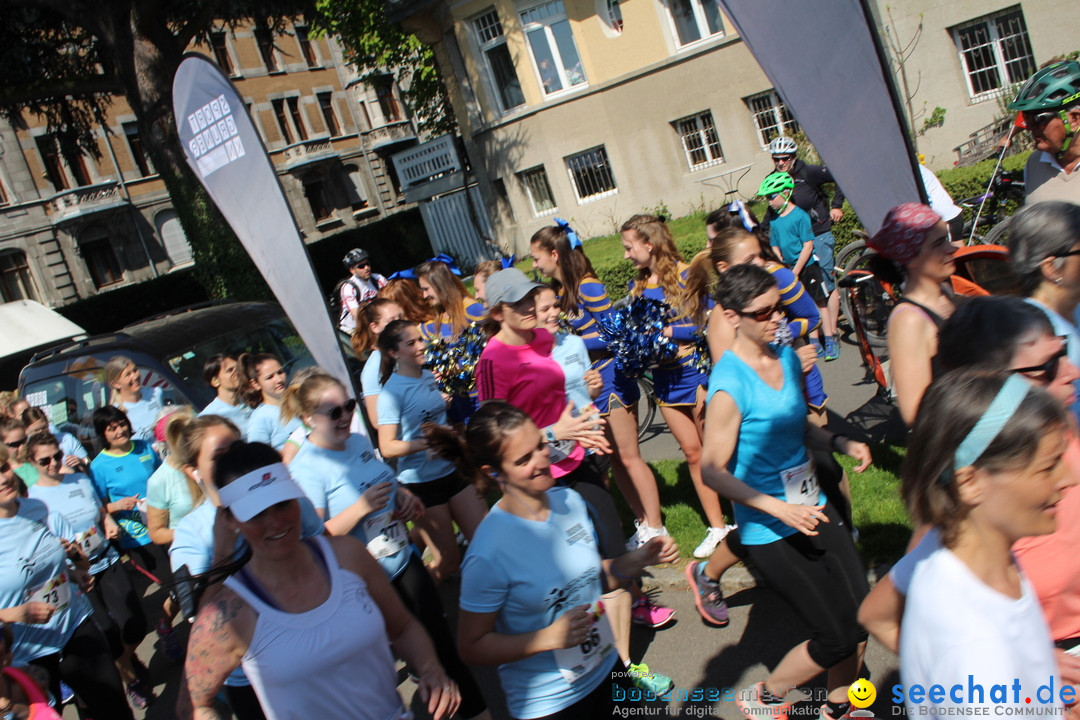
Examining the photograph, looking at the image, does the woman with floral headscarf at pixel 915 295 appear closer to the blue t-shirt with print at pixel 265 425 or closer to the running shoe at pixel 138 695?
the blue t-shirt with print at pixel 265 425

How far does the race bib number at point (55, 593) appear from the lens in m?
4.32

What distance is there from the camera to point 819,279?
8.70 metres

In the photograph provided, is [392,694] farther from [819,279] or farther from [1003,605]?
[819,279]

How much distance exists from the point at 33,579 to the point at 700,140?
63.4 feet

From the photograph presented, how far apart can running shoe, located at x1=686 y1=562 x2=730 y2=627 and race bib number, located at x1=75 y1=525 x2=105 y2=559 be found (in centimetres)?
387

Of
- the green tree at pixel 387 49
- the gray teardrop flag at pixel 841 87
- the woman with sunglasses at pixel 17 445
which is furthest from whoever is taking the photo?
the green tree at pixel 387 49

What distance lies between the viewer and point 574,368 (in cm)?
470

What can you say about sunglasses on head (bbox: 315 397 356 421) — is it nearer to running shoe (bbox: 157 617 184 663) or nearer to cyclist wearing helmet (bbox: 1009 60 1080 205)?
running shoe (bbox: 157 617 184 663)

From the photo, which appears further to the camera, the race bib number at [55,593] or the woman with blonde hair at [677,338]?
the woman with blonde hair at [677,338]

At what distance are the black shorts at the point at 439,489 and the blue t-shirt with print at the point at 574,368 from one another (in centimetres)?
90

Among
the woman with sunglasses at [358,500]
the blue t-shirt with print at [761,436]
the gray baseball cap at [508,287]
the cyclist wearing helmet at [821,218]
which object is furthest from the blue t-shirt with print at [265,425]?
the cyclist wearing helmet at [821,218]

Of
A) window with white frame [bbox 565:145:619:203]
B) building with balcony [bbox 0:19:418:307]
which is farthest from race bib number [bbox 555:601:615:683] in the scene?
building with balcony [bbox 0:19:418:307]

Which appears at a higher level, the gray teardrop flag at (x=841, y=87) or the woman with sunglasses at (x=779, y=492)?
the gray teardrop flag at (x=841, y=87)

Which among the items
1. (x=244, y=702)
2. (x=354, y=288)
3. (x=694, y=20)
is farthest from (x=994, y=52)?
(x=244, y=702)
